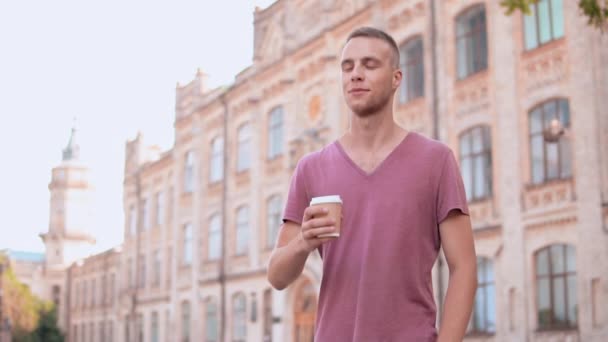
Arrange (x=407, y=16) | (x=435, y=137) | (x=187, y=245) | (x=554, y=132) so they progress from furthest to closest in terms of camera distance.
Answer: (x=187, y=245)
(x=407, y=16)
(x=435, y=137)
(x=554, y=132)

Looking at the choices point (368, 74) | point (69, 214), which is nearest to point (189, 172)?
point (368, 74)

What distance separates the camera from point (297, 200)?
341 centimetres

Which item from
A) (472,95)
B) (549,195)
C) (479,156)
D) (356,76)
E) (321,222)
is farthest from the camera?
(472,95)

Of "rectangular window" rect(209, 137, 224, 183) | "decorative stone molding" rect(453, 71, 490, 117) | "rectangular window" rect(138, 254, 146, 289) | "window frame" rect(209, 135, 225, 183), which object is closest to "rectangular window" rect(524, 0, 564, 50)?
"decorative stone molding" rect(453, 71, 490, 117)

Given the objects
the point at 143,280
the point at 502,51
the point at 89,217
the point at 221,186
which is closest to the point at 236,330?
the point at 221,186

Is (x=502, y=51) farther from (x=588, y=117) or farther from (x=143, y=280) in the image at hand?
(x=143, y=280)

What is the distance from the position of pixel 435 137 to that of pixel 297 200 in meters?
20.3

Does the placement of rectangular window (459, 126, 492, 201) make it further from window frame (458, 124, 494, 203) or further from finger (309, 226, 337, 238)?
finger (309, 226, 337, 238)

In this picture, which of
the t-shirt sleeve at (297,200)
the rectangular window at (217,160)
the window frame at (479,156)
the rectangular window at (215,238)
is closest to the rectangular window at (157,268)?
the rectangular window at (215,238)

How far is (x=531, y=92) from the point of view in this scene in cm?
2020

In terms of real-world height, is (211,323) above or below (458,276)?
below

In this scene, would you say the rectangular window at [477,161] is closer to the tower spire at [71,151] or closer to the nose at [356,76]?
the nose at [356,76]

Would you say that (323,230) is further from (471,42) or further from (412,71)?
(412,71)

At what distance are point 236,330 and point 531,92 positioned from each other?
17364mm
